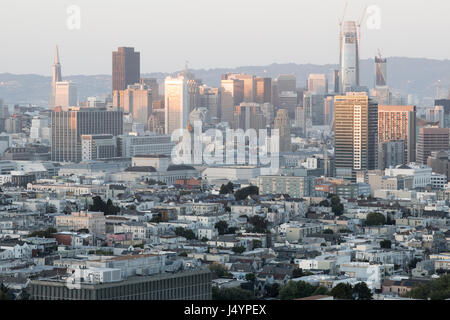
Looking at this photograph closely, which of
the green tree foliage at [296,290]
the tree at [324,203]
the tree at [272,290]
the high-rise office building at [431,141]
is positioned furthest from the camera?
the high-rise office building at [431,141]

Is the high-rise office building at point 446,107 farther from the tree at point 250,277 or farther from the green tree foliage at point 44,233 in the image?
the tree at point 250,277

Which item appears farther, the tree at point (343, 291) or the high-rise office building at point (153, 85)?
the high-rise office building at point (153, 85)

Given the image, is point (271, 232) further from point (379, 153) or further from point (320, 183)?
point (379, 153)

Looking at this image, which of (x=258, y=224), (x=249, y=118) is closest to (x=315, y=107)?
(x=249, y=118)

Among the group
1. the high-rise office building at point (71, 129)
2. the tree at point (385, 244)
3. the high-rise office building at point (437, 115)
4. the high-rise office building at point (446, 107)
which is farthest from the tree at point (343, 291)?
the high-rise office building at point (446, 107)

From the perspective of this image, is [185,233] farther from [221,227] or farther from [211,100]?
[211,100]
